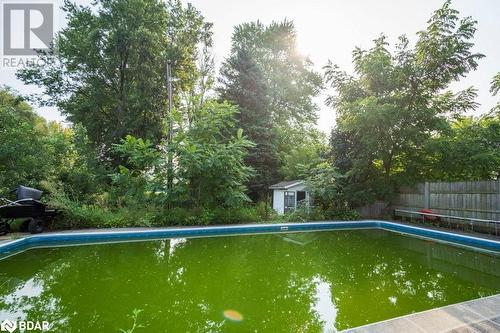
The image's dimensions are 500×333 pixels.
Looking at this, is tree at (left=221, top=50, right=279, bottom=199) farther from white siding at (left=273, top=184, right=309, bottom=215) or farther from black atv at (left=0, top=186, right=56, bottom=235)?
black atv at (left=0, top=186, right=56, bottom=235)

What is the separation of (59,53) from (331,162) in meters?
15.5

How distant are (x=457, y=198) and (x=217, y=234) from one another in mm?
8201

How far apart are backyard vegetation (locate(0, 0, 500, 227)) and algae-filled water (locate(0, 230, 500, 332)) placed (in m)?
2.58

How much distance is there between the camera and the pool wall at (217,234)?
21.6 ft

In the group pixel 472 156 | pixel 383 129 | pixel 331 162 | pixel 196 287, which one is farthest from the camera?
pixel 331 162

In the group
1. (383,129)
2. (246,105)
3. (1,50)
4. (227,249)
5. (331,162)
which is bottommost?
(227,249)

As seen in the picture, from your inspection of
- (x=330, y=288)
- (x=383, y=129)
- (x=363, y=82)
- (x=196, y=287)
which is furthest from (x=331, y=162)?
(x=196, y=287)

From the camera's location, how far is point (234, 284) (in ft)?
14.2

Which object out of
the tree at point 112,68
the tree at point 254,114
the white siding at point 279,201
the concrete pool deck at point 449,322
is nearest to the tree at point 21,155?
the tree at point 112,68

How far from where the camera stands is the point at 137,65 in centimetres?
1399

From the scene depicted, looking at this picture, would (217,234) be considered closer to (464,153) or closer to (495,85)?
(464,153)

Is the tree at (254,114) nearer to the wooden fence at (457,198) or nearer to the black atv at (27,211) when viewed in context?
the wooden fence at (457,198)

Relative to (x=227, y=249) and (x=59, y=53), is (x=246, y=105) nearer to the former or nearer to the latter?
(x=227, y=249)

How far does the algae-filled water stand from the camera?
318cm
